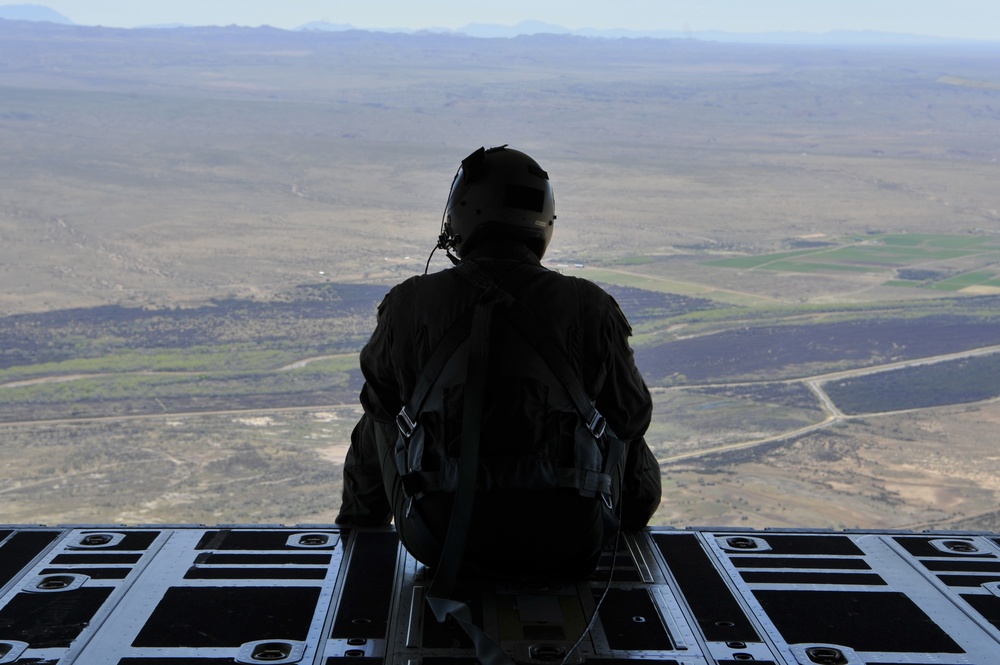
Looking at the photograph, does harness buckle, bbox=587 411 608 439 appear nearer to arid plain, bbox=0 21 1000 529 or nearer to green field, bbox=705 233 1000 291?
arid plain, bbox=0 21 1000 529

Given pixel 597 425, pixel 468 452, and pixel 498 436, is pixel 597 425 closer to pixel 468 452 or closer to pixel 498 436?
pixel 498 436

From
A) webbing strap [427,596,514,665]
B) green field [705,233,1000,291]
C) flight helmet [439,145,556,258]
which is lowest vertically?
green field [705,233,1000,291]

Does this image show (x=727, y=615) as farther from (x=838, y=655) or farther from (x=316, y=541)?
(x=316, y=541)

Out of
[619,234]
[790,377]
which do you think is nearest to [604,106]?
[619,234]

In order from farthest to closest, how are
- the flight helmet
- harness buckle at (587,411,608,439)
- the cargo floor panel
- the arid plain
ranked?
the arid plain < the flight helmet < harness buckle at (587,411,608,439) < the cargo floor panel

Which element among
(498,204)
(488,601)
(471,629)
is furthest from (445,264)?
(471,629)

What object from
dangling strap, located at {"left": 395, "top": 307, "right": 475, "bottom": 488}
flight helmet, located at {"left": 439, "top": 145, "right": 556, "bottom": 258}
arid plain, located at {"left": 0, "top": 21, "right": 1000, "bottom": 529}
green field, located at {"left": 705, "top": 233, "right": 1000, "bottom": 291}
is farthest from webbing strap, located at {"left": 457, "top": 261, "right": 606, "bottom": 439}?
green field, located at {"left": 705, "top": 233, "right": 1000, "bottom": 291}

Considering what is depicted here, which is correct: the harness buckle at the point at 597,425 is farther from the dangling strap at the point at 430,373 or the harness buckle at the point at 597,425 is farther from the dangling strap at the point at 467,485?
the dangling strap at the point at 430,373
